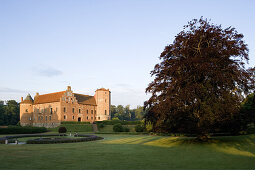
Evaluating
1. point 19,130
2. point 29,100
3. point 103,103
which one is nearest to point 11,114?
point 29,100

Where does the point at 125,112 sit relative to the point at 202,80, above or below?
below

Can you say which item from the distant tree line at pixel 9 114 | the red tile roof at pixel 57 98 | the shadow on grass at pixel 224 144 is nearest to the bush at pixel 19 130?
the red tile roof at pixel 57 98

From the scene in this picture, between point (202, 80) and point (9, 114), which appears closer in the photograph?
point (202, 80)

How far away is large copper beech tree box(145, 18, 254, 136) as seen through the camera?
17.5 metres

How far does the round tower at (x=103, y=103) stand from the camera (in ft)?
226

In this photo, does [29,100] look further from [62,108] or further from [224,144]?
[224,144]

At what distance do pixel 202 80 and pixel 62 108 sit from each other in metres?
48.0

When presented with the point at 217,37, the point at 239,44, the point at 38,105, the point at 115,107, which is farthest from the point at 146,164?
the point at 115,107

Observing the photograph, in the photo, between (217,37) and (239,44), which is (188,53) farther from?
(239,44)

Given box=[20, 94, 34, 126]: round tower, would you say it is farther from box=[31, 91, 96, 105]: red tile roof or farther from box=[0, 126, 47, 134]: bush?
box=[0, 126, 47, 134]: bush

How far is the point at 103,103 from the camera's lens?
2717 inches

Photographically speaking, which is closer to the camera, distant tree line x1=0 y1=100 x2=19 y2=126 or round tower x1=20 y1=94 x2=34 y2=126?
round tower x1=20 y1=94 x2=34 y2=126

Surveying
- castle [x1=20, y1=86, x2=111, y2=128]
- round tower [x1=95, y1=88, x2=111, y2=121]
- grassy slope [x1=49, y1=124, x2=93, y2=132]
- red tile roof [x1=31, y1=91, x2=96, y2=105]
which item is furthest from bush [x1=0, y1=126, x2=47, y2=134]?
round tower [x1=95, y1=88, x2=111, y2=121]

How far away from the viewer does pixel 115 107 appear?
4606 inches
